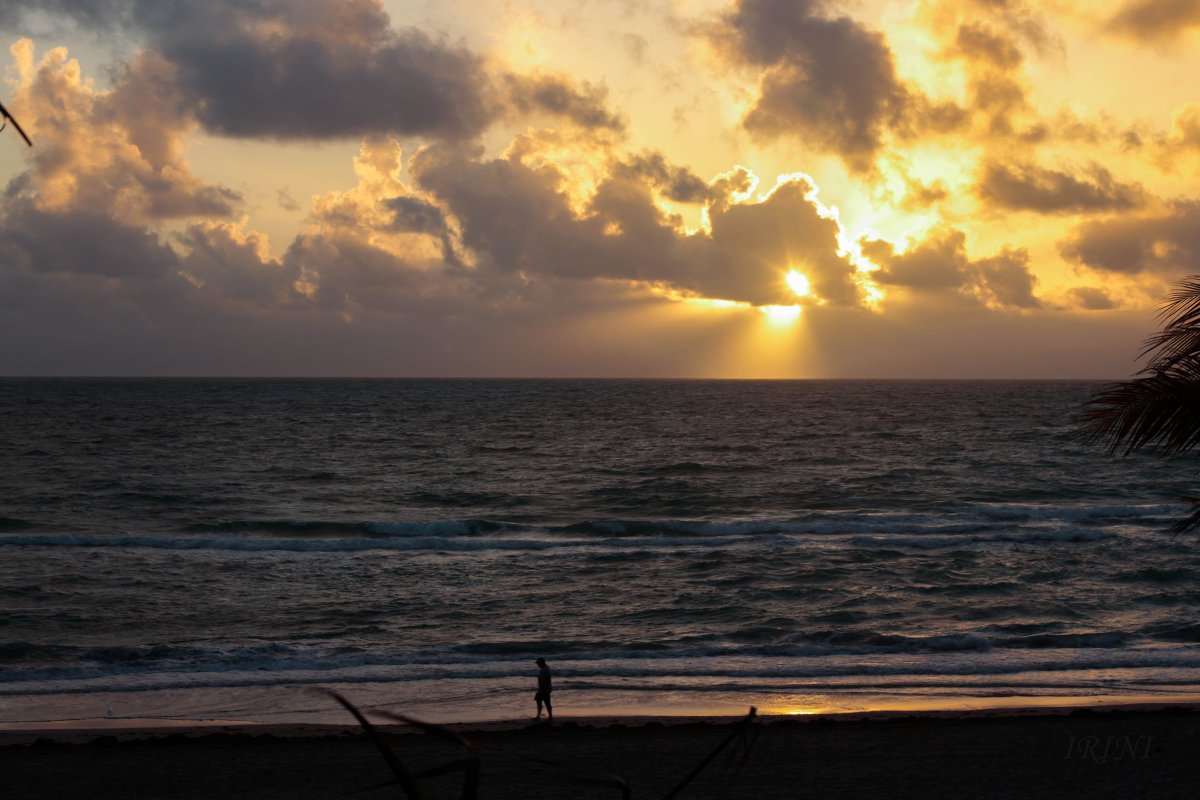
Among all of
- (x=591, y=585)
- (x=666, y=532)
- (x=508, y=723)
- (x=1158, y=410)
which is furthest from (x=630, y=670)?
(x=666, y=532)

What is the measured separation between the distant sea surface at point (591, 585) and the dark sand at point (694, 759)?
1427 mm

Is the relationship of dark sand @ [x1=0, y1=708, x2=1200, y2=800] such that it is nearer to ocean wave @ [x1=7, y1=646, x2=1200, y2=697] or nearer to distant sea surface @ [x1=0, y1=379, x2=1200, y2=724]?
distant sea surface @ [x1=0, y1=379, x2=1200, y2=724]

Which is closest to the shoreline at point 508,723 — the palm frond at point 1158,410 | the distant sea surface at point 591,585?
the distant sea surface at point 591,585

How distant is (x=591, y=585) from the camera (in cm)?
2662

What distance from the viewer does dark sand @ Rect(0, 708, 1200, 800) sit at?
41.5 ft

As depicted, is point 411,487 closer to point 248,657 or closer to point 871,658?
point 248,657

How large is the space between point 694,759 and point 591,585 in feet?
42.8

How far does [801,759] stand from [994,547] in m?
20.9

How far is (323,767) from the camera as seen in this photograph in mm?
13500

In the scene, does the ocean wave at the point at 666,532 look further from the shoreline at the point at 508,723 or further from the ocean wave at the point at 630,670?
the shoreline at the point at 508,723

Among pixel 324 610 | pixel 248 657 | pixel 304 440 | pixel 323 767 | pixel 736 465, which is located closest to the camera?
Answer: pixel 323 767

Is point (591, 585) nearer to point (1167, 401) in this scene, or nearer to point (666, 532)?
point (666, 532)

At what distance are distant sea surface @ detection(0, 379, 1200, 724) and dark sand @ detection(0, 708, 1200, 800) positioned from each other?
56.2 inches

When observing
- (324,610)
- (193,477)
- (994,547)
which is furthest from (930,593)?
(193,477)
